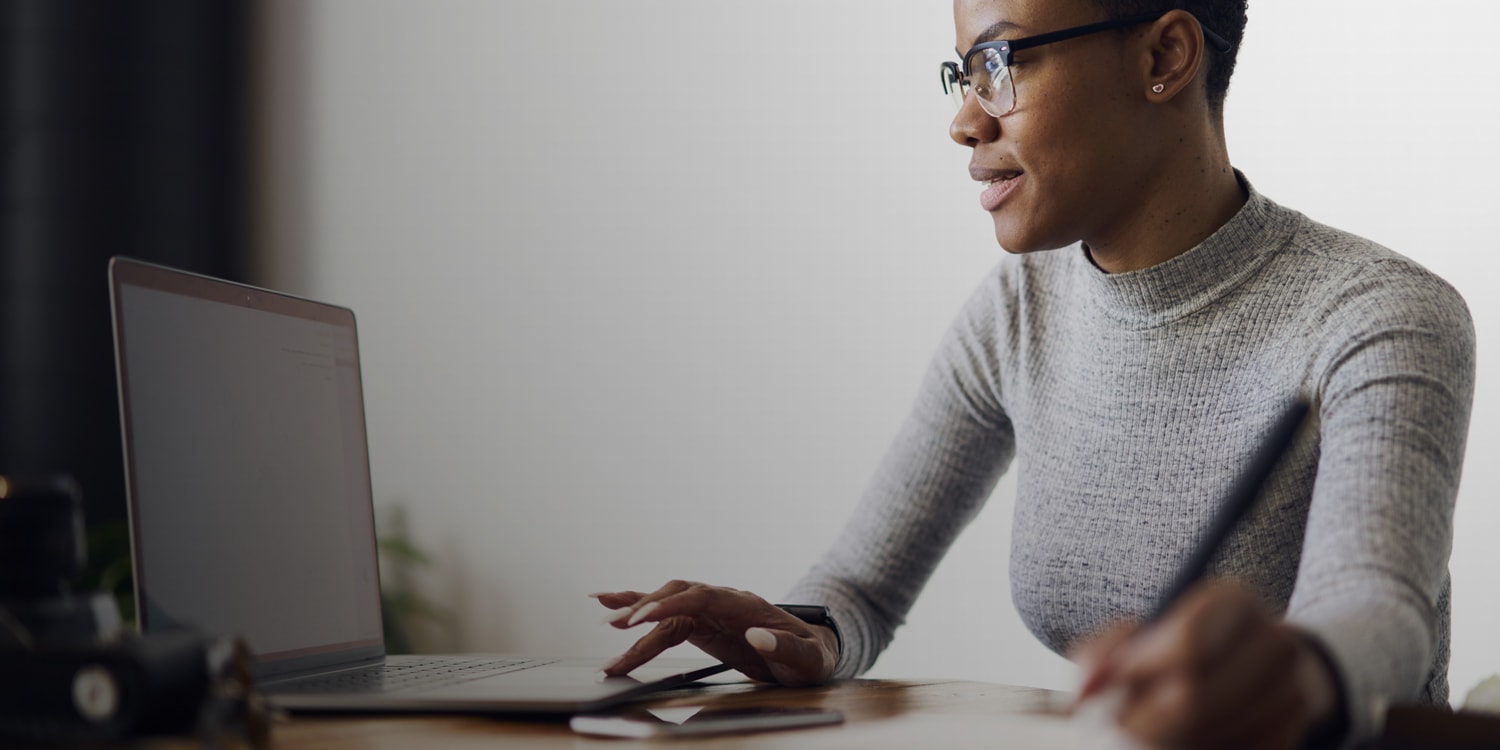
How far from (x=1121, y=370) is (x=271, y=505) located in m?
0.77

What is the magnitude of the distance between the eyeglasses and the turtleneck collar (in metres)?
0.17

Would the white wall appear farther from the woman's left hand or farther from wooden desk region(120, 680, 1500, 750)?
the woman's left hand

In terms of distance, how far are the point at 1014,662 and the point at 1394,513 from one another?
133 cm

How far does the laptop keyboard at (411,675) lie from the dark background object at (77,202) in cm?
155

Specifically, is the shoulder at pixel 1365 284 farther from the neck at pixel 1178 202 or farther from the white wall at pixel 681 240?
the white wall at pixel 681 240

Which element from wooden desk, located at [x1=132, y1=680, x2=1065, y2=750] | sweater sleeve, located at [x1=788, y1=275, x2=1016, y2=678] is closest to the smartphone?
wooden desk, located at [x1=132, y1=680, x2=1065, y2=750]

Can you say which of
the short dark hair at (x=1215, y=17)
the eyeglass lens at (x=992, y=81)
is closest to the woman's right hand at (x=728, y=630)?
the eyeglass lens at (x=992, y=81)

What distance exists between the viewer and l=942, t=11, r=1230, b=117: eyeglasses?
3.62 feet

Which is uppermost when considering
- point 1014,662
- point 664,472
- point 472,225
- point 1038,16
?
point 472,225

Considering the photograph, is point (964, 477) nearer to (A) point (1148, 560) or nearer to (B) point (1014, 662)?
(A) point (1148, 560)

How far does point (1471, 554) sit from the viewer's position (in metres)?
1.63

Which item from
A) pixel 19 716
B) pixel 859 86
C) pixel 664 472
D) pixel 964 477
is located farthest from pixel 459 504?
pixel 19 716

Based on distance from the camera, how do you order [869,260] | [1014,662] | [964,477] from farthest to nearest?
1. [869,260]
2. [1014,662]
3. [964,477]

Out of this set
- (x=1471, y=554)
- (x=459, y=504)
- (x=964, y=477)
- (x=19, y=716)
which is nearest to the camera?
(x=19, y=716)
